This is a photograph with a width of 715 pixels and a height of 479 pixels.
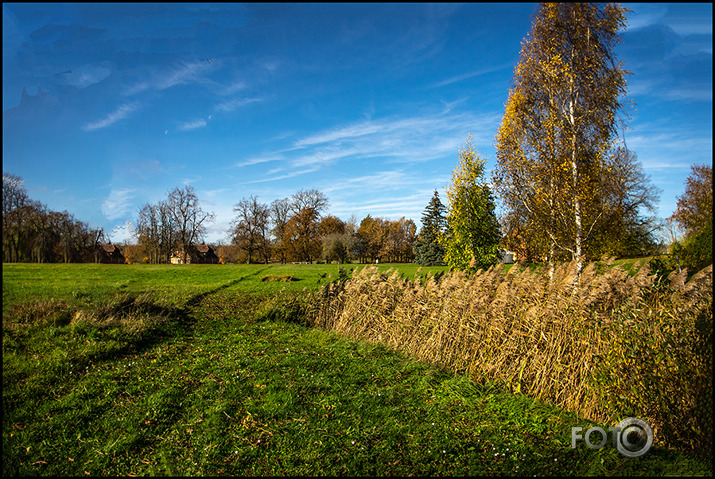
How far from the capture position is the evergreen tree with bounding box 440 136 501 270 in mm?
16516

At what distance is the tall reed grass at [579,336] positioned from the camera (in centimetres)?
339

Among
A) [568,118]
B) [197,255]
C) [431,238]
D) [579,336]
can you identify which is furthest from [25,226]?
[197,255]

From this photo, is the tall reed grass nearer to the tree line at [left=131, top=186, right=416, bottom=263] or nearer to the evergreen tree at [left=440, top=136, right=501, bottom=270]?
the evergreen tree at [left=440, top=136, right=501, bottom=270]

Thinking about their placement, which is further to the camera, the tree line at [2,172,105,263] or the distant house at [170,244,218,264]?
the distant house at [170,244,218,264]

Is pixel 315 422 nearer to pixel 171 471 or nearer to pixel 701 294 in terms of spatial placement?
pixel 171 471

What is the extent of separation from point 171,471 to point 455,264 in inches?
617

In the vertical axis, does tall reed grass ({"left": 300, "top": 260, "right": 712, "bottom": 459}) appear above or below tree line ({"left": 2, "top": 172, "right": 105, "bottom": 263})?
below

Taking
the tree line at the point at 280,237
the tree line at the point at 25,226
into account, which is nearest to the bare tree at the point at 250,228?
the tree line at the point at 280,237

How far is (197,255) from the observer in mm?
54125

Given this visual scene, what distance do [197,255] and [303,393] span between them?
5473 cm

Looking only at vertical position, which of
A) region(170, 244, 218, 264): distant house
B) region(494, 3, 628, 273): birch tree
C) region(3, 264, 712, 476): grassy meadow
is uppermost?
region(494, 3, 628, 273): birch tree

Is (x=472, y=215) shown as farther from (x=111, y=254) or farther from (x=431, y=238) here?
(x=111, y=254)

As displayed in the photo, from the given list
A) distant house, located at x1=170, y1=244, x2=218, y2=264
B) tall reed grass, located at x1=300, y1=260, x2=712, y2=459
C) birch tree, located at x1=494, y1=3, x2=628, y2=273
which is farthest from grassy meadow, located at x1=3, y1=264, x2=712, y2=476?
distant house, located at x1=170, y1=244, x2=218, y2=264

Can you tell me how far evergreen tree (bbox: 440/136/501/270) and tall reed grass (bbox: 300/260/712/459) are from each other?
9787 millimetres
